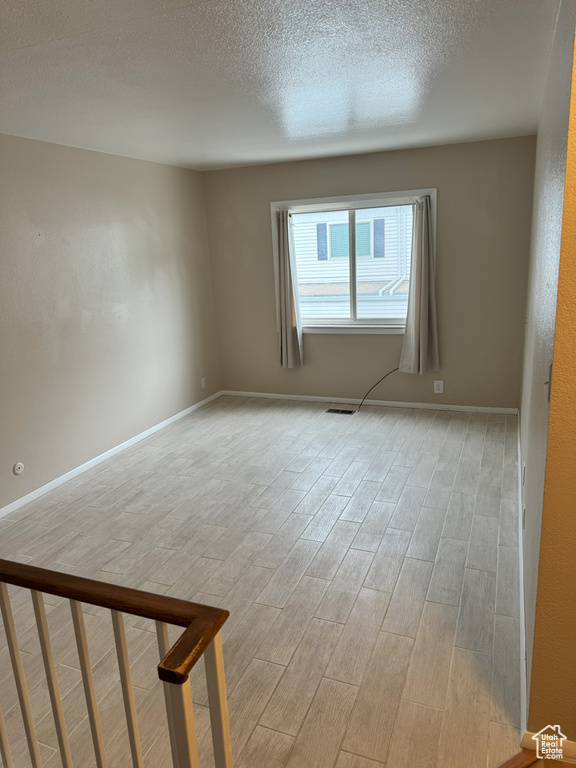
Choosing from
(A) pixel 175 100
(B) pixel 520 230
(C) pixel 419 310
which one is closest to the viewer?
(A) pixel 175 100

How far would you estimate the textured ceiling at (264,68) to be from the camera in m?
1.93

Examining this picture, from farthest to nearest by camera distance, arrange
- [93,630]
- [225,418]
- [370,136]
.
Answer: [225,418] → [370,136] → [93,630]

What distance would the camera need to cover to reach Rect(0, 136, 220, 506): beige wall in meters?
3.64

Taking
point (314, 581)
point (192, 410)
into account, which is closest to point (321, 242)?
point (192, 410)

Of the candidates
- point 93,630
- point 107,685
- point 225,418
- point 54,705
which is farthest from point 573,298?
point 225,418

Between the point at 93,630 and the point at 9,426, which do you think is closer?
the point at 93,630

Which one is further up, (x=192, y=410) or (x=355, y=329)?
(x=355, y=329)

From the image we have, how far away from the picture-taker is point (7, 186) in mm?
3514

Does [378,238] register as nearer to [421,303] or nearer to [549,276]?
[421,303]

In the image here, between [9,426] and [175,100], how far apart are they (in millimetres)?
2302

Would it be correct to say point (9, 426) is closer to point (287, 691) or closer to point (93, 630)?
point (93, 630)

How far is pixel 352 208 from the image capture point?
17.2 feet

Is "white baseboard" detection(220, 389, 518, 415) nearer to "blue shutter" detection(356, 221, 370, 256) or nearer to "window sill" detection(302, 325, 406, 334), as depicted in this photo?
"window sill" detection(302, 325, 406, 334)

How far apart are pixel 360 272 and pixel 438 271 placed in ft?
2.53
